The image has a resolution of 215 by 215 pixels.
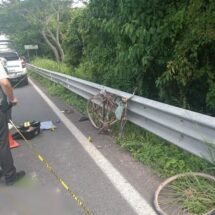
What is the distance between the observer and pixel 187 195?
14.1ft

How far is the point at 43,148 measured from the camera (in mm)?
7023

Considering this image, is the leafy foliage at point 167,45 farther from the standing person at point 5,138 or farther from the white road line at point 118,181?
the standing person at point 5,138

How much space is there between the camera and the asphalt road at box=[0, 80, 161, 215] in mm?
4457

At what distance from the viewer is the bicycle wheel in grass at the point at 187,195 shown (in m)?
4.04

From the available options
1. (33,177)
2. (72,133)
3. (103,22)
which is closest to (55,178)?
(33,177)

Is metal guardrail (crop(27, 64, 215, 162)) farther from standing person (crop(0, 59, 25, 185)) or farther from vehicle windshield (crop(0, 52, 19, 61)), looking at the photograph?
vehicle windshield (crop(0, 52, 19, 61))

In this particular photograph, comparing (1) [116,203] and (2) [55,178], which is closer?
(1) [116,203]

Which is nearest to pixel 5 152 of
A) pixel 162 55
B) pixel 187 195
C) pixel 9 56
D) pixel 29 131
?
pixel 187 195

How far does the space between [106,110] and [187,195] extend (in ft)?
11.4

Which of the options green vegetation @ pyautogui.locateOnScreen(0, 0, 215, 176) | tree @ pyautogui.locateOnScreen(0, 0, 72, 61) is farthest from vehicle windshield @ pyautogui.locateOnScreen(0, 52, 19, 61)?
green vegetation @ pyautogui.locateOnScreen(0, 0, 215, 176)

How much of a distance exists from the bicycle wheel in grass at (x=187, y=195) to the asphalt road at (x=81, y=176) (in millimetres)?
159

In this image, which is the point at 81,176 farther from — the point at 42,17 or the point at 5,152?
the point at 42,17

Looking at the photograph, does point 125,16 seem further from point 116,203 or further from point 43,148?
point 116,203

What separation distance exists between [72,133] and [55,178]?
2567 millimetres
